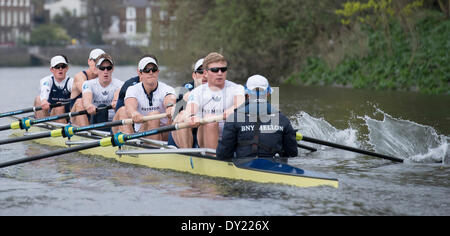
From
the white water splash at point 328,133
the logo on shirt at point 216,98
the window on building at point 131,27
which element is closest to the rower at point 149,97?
the logo on shirt at point 216,98

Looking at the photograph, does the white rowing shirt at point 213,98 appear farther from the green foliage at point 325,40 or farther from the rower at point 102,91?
the green foliage at point 325,40

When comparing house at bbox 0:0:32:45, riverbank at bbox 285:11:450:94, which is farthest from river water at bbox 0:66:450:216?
house at bbox 0:0:32:45

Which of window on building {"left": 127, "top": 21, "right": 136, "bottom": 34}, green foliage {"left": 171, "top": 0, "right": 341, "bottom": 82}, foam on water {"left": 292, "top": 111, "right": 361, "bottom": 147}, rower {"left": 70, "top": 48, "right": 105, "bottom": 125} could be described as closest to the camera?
foam on water {"left": 292, "top": 111, "right": 361, "bottom": 147}

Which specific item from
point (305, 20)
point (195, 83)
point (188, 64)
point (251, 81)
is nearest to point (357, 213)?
point (251, 81)

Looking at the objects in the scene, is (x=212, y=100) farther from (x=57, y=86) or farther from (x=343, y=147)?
(x=57, y=86)

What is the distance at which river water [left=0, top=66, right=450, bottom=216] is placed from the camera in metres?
7.93

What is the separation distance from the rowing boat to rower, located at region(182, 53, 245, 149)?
290mm

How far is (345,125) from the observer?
592 inches

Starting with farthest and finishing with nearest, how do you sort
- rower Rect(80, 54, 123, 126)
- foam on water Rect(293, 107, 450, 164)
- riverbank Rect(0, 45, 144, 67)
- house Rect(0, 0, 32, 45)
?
house Rect(0, 0, 32, 45)
riverbank Rect(0, 45, 144, 67)
rower Rect(80, 54, 123, 126)
foam on water Rect(293, 107, 450, 164)

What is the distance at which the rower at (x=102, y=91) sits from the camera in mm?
12164

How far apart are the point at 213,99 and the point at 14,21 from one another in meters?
86.8

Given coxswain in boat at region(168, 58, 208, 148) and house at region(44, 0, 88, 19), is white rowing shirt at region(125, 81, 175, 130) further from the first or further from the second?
house at region(44, 0, 88, 19)

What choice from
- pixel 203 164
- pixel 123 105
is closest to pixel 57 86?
pixel 123 105

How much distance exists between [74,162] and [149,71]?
2.01 metres
